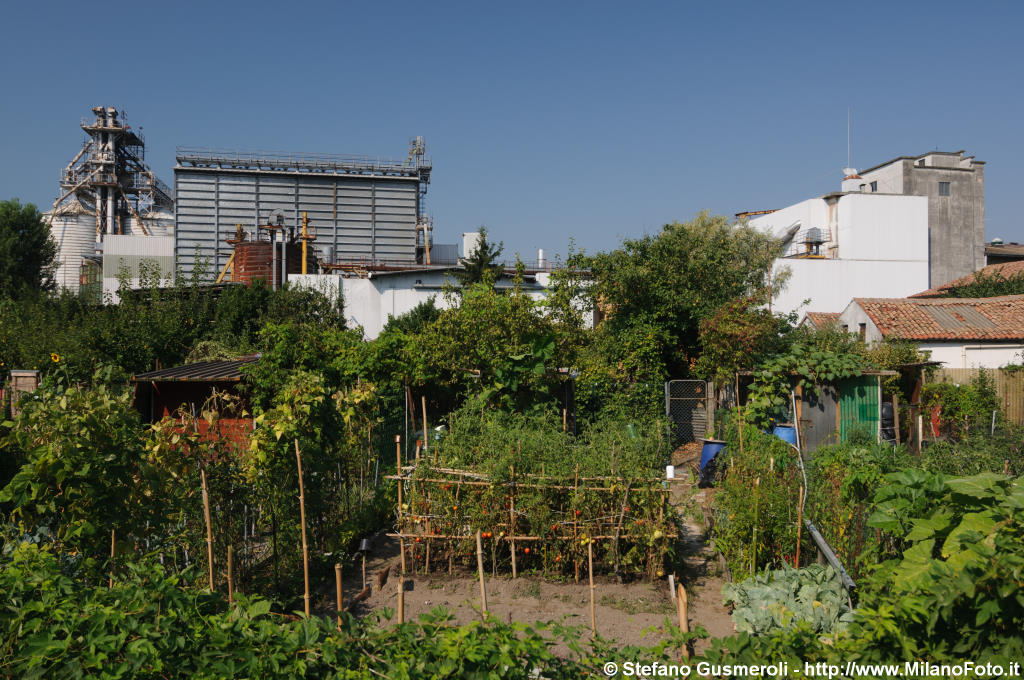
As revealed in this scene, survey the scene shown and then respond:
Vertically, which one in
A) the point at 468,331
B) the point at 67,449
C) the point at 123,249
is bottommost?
the point at 67,449

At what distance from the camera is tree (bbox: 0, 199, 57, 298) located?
99.2 ft

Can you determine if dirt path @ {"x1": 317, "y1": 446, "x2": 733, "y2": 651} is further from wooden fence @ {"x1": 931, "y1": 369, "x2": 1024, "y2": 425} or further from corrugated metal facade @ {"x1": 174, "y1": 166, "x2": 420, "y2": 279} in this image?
corrugated metal facade @ {"x1": 174, "y1": 166, "x2": 420, "y2": 279}

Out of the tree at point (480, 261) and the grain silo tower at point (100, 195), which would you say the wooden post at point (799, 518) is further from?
the grain silo tower at point (100, 195)

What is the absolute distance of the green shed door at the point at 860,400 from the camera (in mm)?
13188

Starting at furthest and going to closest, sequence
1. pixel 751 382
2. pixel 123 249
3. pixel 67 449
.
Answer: pixel 123 249, pixel 751 382, pixel 67 449

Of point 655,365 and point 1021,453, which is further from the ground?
point 655,365

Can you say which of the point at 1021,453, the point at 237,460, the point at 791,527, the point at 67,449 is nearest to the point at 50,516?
the point at 67,449

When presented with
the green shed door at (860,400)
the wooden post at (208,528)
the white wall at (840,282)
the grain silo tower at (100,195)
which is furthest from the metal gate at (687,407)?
the grain silo tower at (100,195)

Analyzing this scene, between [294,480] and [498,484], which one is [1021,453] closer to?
[498,484]

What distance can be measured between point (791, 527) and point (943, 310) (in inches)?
748

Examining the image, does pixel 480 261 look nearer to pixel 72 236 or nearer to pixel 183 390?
pixel 183 390

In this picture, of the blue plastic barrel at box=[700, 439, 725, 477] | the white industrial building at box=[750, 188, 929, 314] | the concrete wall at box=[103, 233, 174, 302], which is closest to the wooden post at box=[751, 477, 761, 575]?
the blue plastic barrel at box=[700, 439, 725, 477]

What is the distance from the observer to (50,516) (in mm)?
4867

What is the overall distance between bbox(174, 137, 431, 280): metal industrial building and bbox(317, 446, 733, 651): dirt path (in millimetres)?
31971
